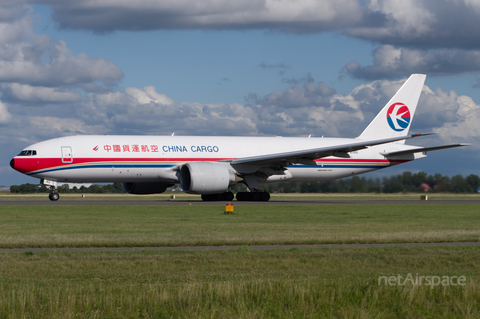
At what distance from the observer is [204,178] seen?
3784 centimetres

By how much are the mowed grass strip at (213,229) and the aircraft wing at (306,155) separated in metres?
10.4

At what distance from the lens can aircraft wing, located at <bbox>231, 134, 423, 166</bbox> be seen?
39.1m

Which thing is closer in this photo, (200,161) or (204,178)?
(204,178)

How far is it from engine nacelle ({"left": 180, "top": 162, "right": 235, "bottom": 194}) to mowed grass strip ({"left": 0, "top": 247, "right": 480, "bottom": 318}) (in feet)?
78.7

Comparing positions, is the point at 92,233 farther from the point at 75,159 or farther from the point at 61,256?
the point at 75,159

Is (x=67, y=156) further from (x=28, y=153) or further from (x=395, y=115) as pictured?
(x=395, y=115)

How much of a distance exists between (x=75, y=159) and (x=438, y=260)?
29661mm

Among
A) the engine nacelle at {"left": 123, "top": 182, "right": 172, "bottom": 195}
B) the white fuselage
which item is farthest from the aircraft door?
the engine nacelle at {"left": 123, "top": 182, "right": 172, "bottom": 195}

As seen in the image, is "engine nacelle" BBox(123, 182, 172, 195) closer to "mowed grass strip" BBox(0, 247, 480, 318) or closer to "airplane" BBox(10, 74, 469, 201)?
"airplane" BBox(10, 74, 469, 201)

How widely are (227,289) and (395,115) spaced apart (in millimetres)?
43519

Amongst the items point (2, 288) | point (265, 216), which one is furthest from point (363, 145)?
point (2, 288)

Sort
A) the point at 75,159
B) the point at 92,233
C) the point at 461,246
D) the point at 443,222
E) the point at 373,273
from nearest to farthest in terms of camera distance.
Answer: the point at 373,273 < the point at 461,246 < the point at 92,233 < the point at 443,222 < the point at 75,159

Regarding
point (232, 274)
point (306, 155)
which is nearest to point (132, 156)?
point (306, 155)

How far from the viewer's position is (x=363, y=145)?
129 ft
